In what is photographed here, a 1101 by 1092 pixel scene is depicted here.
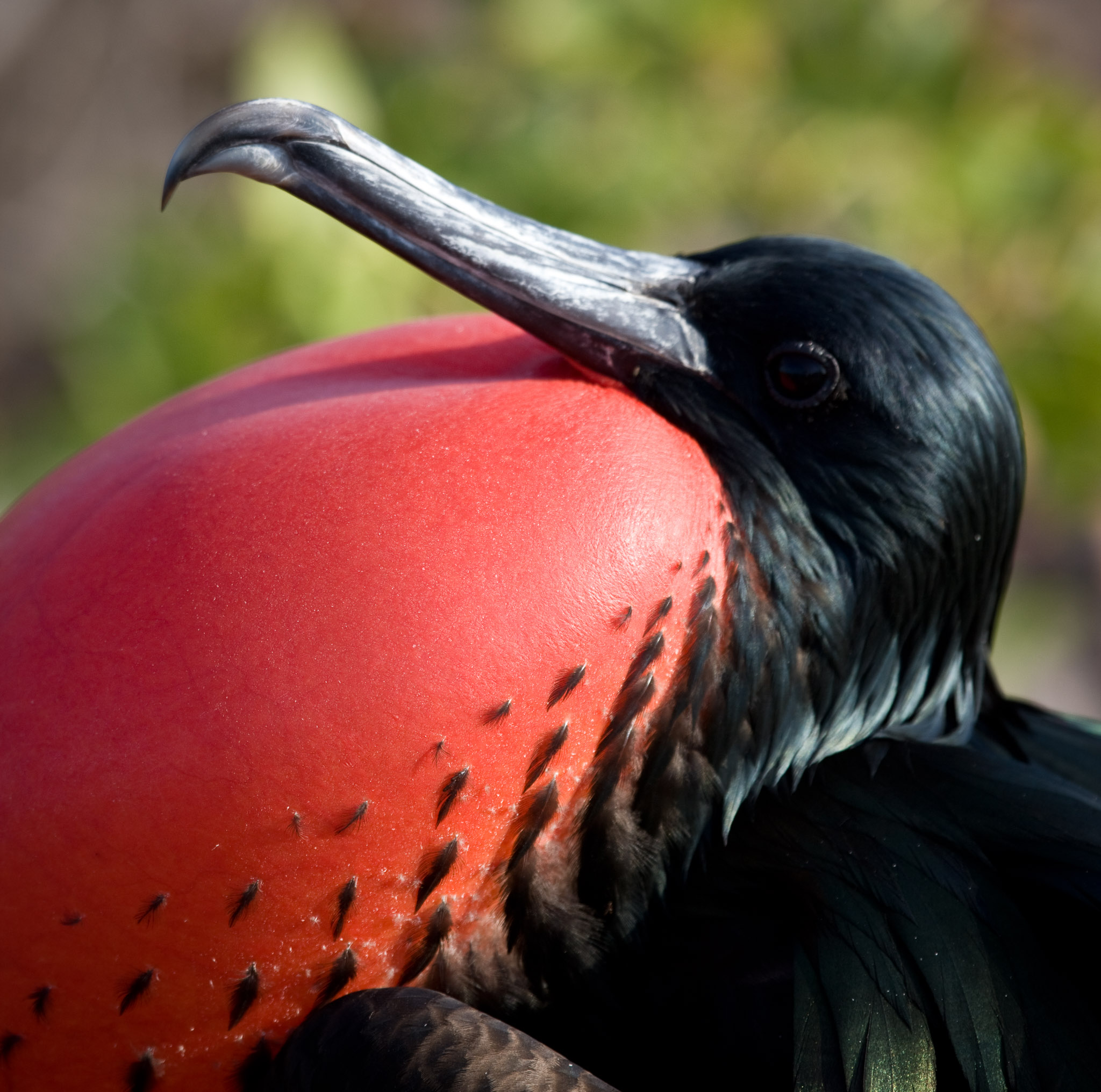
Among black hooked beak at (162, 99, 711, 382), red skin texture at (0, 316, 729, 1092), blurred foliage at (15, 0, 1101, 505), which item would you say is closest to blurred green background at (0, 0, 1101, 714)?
blurred foliage at (15, 0, 1101, 505)

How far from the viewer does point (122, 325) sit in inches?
123

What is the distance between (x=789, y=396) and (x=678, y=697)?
0.76 ft

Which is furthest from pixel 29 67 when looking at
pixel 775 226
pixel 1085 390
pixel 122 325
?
pixel 1085 390

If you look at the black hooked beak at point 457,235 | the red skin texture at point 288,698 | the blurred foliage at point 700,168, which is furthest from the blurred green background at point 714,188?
the red skin texture at point 288,698

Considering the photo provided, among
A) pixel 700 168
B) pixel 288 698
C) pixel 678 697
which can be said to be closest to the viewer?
pixel 288 698

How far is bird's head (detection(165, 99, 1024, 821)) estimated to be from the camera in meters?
0.93

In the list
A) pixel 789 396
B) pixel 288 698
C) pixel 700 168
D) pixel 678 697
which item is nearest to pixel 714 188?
pixel 700 168

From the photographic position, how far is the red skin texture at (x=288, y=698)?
765 millimetres

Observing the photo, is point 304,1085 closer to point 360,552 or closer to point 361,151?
point 360,552

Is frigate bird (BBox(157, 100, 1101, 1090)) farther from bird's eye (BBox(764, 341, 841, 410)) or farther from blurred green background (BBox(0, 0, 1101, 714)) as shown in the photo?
blurred green background (BBox(0, 0, 1101, 714))

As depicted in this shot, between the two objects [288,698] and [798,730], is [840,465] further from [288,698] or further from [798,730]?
[288,698]

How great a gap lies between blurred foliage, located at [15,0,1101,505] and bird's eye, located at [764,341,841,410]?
6.70ft

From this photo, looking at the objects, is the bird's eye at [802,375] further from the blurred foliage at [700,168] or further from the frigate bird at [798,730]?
the blurred foliage at [700,168]

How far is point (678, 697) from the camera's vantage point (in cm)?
88
